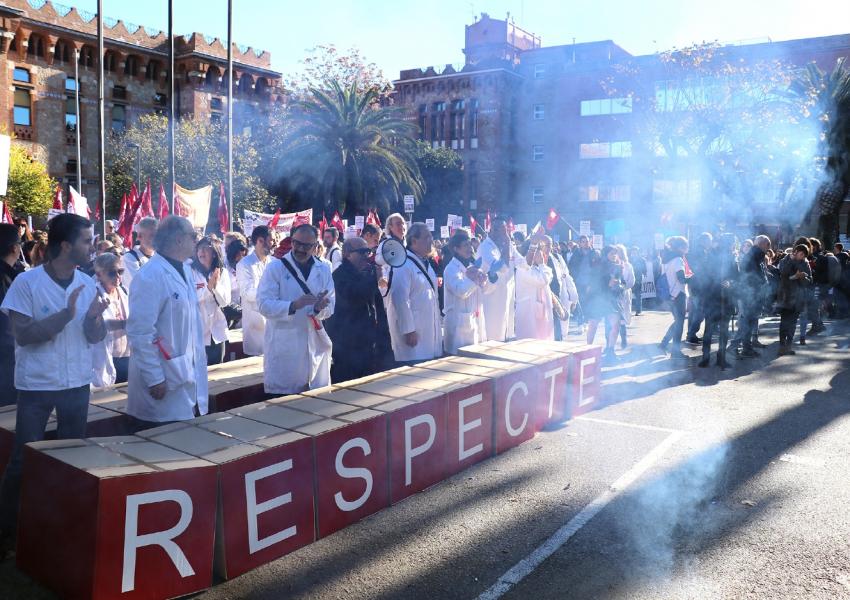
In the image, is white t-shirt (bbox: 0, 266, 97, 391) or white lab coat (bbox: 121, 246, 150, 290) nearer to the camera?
white t-shirt (bbox: 0, 266, 97, 391)

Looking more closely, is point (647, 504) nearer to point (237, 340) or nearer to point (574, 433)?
point (574, 433)

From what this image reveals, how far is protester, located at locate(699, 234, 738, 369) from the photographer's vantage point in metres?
9.10

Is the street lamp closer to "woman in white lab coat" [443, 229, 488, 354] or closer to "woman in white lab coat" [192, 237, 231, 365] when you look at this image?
"woman in white lab coat" [192, 237, 231, 365]

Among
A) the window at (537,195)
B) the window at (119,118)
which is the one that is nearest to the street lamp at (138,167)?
the window at (119,118)

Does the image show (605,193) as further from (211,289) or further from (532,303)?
(211,289)

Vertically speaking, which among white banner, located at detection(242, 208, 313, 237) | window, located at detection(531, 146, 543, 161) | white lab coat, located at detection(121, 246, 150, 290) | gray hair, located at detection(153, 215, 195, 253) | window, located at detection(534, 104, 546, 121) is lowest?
white lab coat, located at detection(121, 246, 150, 290)

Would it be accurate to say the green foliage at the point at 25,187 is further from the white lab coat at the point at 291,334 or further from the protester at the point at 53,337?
the protester at the point at 53,337

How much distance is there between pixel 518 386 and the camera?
5.52 meters

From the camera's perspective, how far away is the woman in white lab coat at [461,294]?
6445 millimetres

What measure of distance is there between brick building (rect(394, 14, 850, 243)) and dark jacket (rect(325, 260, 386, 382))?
2878 centimetres

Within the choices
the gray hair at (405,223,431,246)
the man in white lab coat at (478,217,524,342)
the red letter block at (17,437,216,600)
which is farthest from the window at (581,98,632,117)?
the red letter block at (17,437,216,600)

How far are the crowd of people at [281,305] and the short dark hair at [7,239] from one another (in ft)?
0.03

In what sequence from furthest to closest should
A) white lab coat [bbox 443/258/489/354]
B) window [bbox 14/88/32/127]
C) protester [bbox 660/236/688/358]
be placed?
window [bbox 14/88/32/127] → protester [bbox 660/236/688/358] → white lab coat [bbox 443/258/489/354]

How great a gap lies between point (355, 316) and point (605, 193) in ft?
133
